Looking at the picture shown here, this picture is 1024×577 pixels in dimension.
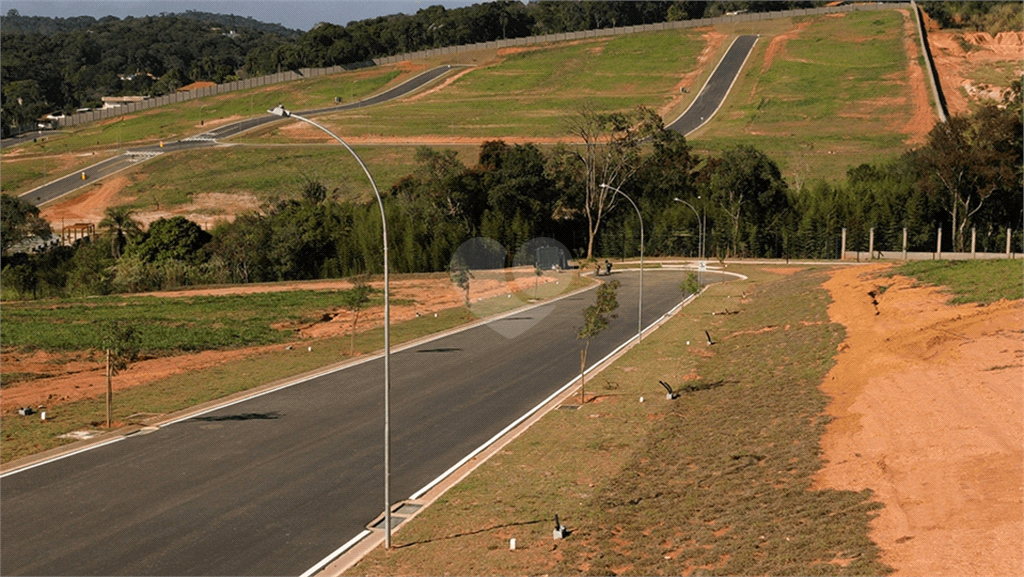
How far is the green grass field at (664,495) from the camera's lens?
16.6 m

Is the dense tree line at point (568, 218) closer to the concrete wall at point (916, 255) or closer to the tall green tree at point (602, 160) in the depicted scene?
the tall green tree at point (602, 160)

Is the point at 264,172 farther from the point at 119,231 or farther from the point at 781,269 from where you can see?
the point at 781,269

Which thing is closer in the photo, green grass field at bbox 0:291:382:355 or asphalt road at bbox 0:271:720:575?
asphalt road at bbox 0:271:720:575

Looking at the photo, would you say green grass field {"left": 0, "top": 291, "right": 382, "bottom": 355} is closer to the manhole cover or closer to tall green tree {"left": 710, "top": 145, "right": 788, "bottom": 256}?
the manhole cover

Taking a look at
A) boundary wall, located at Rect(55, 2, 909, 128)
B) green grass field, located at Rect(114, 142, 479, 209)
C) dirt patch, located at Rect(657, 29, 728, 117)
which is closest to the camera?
green grass field, located at Rect(114, 142, 479, 209)

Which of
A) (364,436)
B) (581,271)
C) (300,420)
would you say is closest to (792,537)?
(364,436)

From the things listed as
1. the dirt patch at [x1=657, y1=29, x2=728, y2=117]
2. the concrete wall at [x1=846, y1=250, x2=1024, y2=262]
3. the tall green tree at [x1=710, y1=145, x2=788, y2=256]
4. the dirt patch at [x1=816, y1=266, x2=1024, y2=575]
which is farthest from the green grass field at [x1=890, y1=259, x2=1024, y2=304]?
the dirt patch at [x1=657, y1=29, x2=728, y2=117]

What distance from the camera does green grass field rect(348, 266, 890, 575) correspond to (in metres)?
16.6

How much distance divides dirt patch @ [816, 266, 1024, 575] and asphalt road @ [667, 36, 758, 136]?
89.8 meters

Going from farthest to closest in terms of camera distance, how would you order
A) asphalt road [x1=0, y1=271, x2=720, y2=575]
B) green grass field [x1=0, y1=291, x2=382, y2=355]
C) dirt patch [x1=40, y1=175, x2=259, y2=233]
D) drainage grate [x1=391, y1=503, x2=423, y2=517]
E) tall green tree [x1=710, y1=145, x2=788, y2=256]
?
dirt patch [x1=40, y1=175, x2=259, y2=233] < tall green tree [x1=710, y1=145, x2=788, y2=256] < green grass field [x1=0, y1=291, x2=382, y2=355] < drainage grate [x1=391, y1=503, x2=423, y2=517] < asphalt road [x1=0, y1=271, x2=720, y2=575]

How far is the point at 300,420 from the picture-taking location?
28422mm

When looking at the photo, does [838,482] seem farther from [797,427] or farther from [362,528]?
[362,528]

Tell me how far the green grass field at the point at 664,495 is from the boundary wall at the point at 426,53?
147695 mm

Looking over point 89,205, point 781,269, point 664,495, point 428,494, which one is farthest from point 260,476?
point 89,205
